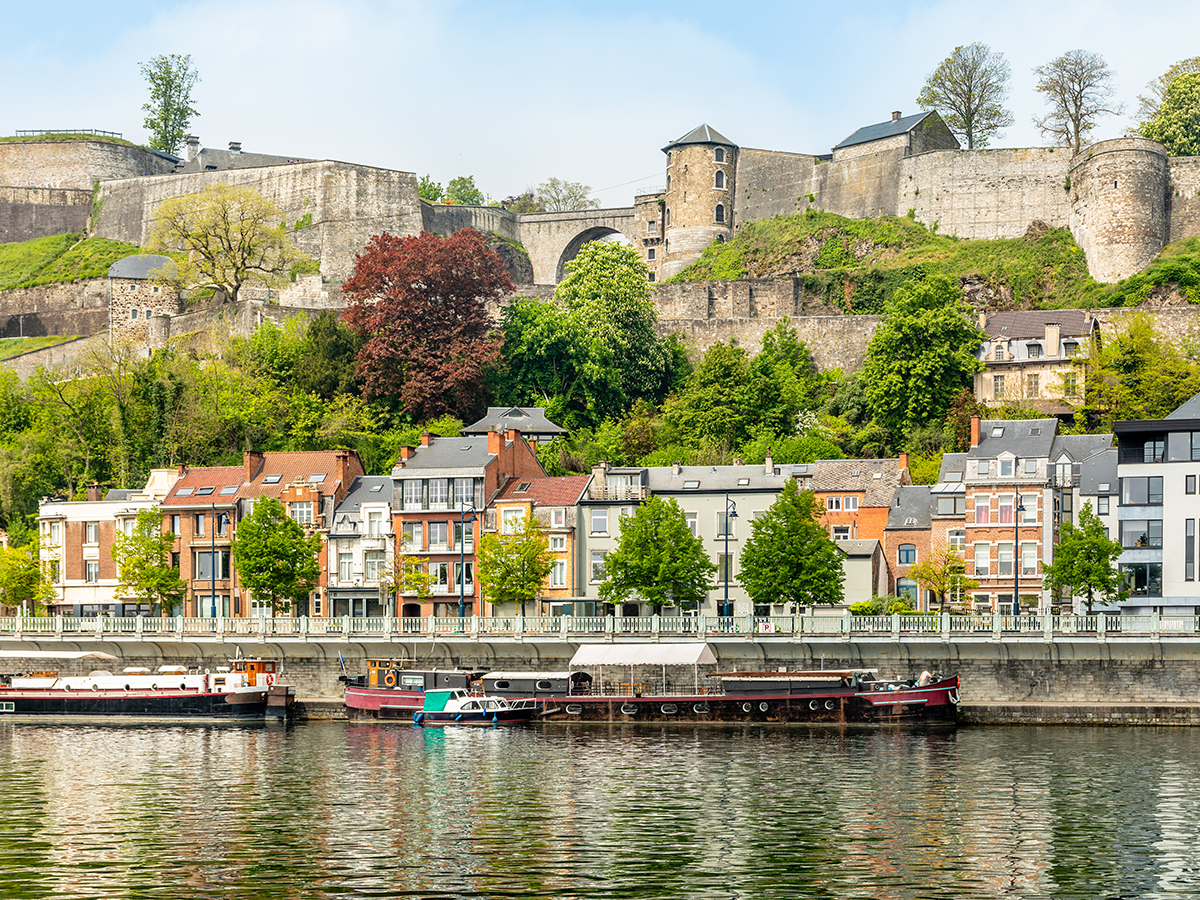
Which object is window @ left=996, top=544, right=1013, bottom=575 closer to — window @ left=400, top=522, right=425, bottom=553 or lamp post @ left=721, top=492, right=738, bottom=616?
lamp post @ left=721, top=492, right=738, bottom=616

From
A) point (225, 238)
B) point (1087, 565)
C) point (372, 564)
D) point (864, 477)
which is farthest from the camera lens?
point (225, 238)

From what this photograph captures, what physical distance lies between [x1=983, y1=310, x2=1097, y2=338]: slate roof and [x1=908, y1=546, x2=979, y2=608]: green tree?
19808mm

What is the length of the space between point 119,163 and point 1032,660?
87.5 meters

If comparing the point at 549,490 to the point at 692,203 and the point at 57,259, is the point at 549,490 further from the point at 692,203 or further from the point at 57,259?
the point at 57,259

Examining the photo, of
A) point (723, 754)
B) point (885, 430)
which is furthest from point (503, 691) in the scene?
point (885, 430)

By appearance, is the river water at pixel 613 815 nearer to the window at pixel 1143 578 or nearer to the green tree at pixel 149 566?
the window at pixel 1143 578

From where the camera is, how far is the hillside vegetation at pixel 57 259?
101 m

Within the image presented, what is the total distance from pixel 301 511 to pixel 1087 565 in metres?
31.2

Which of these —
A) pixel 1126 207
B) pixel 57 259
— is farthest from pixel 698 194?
pixel 57 259

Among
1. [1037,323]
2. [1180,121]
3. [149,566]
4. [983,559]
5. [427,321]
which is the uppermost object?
[1180,121]

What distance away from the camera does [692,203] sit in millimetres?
100500

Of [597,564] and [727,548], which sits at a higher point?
[727,548]

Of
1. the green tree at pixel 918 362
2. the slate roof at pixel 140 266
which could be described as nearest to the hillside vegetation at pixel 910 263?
the green tree at pixel 918 362

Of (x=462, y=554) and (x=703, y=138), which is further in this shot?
(x=703, y=138)
